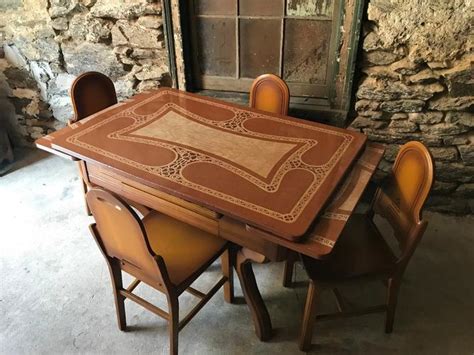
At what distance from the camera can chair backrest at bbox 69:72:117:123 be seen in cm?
223

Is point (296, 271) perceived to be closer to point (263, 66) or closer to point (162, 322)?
point (162, 322)

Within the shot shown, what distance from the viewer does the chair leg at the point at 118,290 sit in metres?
1.66

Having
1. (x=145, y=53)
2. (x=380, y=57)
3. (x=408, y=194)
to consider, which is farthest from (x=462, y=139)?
(x=145, y=53)

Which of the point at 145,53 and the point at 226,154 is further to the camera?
the point at 145,53

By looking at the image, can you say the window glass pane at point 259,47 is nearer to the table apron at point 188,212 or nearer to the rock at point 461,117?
the rock at point 461,117

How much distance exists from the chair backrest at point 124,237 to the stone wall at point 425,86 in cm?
162

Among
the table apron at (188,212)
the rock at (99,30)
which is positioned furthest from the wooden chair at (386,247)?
the rock at (99,30)

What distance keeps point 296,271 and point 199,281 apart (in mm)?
540

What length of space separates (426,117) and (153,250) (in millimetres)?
1780

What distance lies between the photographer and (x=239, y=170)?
160cm

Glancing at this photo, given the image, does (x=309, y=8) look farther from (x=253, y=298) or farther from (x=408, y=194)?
(x=253, y=298)

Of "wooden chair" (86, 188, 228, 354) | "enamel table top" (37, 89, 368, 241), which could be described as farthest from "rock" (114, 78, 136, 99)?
"wooden chair" (86, 188, 228, 354)

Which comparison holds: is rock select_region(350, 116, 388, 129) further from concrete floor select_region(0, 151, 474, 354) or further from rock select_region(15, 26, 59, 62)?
rock select_region(15, 26, 59, 62)

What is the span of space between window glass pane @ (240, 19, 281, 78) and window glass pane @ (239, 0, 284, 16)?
46 mm
